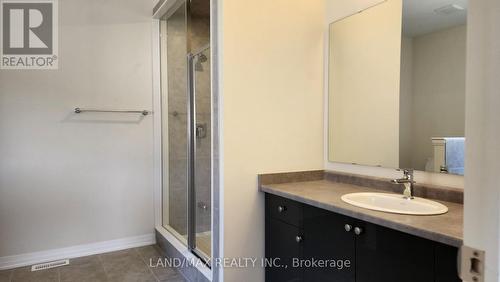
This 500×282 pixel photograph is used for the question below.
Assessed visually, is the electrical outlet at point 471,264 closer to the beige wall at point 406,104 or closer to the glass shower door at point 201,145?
the beige wall at point 406,104

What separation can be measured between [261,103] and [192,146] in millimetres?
950

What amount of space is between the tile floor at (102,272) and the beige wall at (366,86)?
5.26 ft

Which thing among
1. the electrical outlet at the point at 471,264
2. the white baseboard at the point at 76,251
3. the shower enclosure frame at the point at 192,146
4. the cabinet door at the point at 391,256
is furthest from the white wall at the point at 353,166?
the white baseboard at the point at 76,251

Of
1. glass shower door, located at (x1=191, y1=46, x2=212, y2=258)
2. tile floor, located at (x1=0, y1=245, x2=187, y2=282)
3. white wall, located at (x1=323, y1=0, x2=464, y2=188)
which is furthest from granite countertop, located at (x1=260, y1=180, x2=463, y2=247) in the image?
tile floor, located at (x1=0, y1=245, x2=187, y2=282)

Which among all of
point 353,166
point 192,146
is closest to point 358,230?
point 353,166

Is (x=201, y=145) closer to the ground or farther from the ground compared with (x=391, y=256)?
farther from the ground

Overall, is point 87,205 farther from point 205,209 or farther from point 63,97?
point 205,209

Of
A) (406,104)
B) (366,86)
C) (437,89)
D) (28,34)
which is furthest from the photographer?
(28,34)

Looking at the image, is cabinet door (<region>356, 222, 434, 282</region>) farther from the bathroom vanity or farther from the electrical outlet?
the electrical outlet

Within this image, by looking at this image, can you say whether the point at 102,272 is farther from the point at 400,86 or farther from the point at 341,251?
the point at 400,86

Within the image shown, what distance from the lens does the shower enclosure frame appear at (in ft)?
6.39

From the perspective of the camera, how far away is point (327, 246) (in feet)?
5.23

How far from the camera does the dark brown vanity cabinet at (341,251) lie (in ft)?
3.81

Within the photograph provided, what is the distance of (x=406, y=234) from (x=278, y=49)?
1331 mm
